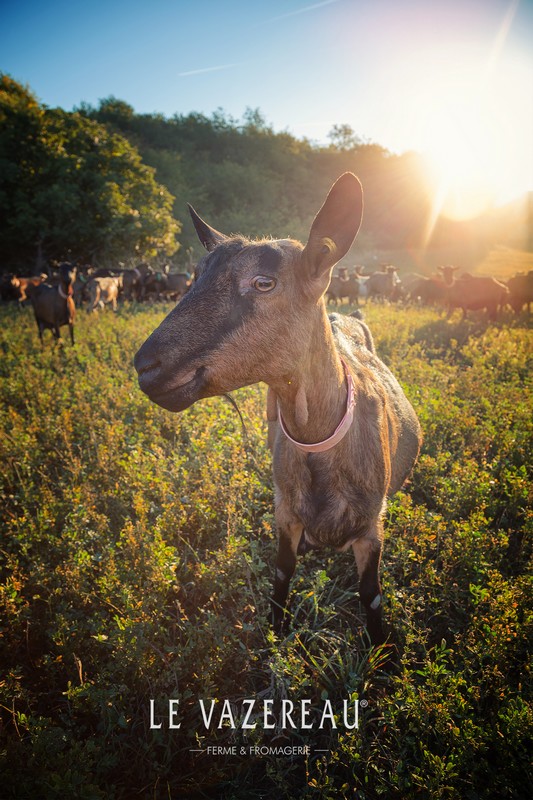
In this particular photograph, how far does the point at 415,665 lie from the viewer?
2.80 m

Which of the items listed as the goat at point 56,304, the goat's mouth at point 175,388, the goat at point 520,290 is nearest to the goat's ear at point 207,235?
the goat's mouth at point 175,388

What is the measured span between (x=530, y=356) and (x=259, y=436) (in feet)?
26.2

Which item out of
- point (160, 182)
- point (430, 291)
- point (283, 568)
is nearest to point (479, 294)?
point (430, 291)

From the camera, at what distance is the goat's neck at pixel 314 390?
2.26 metres

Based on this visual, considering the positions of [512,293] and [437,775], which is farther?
[512,293]

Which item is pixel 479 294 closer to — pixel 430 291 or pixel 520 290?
pixel 520 290

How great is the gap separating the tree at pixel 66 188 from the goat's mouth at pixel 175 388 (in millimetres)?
28726

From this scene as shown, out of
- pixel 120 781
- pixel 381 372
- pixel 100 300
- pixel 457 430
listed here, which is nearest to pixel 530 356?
pixel 457 430

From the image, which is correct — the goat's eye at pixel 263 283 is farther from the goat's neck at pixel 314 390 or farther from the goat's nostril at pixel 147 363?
the goat's nostril at pixel 147 363

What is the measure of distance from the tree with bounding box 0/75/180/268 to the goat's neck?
1126 inches

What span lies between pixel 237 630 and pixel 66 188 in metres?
30.0

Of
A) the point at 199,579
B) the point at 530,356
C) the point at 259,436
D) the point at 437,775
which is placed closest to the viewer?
A: the point at 437,775

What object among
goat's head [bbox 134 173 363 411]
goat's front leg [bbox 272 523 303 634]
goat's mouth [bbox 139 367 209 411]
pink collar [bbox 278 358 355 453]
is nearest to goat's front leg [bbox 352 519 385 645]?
goat's front leg [bbox 272 523 303 634]

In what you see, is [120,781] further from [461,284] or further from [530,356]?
[461,284]
